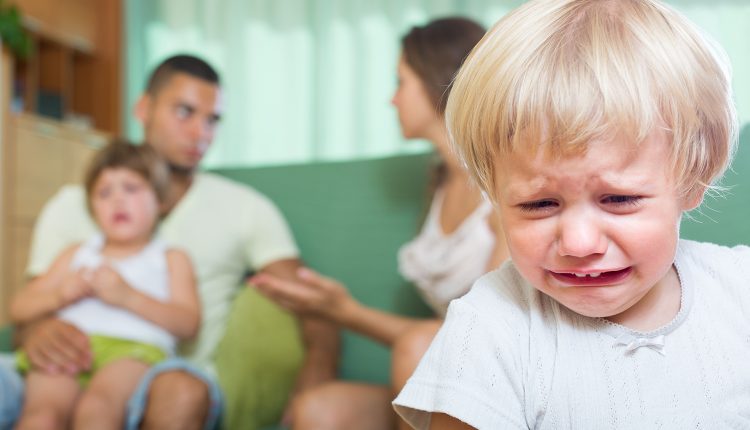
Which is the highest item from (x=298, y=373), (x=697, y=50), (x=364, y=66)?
(x=364, y=66)

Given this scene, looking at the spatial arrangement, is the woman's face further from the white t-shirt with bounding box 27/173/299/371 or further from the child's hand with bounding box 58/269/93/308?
the child's hand with bounding box 58/269/93/308

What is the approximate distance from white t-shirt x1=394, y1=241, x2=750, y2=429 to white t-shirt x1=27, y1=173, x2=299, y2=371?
40.0 inches

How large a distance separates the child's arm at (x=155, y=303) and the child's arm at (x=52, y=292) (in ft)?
0.12

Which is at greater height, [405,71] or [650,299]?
[405,71]

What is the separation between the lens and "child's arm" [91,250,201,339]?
4.85ft

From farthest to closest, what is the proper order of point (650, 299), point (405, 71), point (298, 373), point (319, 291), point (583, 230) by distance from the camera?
1. point (298, 373)
2. point (405, 71)
3. point (319, 291)
4. point (650, 299)
5. point (583, 230)

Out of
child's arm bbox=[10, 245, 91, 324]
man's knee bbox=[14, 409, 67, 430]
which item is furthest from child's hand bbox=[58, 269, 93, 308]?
man's knee bbox=[14, 409, 67, 430]

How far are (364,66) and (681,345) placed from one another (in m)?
3.09

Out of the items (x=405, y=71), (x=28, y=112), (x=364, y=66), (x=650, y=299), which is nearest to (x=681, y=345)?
(x=650, y=299)

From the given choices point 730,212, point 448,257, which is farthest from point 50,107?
point 730,212

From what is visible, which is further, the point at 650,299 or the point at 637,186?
the point at 650,299

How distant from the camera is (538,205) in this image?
65cm

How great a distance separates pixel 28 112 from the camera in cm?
383

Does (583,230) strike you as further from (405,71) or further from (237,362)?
(237,362)
